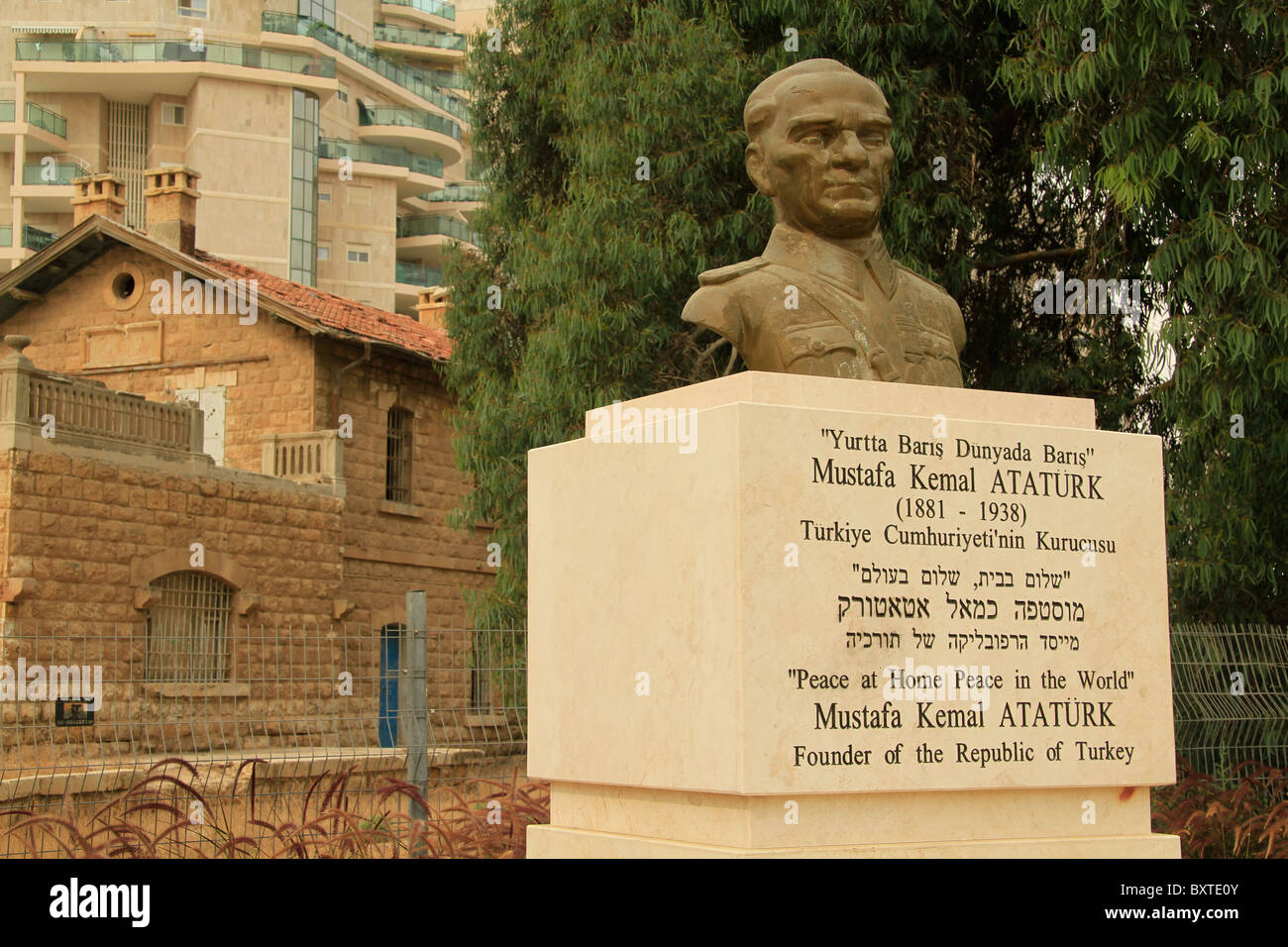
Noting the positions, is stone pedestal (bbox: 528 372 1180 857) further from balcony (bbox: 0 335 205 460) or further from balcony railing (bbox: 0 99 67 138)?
balcony railing (bbox: 0 99 67 138)

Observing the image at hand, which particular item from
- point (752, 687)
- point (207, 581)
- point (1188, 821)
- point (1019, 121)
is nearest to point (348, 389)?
point (207, 581)

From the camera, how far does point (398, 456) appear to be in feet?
84.0

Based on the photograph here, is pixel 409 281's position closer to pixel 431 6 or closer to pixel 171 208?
pixel 431 6

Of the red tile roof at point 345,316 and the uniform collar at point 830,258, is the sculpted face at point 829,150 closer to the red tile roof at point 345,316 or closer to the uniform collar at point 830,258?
the uniform collar at point 830,258

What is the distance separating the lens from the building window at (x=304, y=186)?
51.3 meters

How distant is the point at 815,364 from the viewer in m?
6.01

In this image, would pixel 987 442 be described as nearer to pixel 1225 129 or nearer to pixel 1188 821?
pixel 1188 821

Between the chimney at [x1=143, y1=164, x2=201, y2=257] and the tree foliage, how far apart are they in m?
12.7

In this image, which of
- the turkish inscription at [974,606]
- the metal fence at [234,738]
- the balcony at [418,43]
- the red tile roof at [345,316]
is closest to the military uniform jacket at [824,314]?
→ the turkish inscription at [974,606]

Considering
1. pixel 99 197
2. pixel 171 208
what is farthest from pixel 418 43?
pixel 171 208

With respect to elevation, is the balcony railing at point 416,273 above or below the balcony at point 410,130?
below

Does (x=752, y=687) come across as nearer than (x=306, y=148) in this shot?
Yes

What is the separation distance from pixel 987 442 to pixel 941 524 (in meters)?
0.40

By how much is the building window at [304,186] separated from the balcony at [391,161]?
2.39 meters
